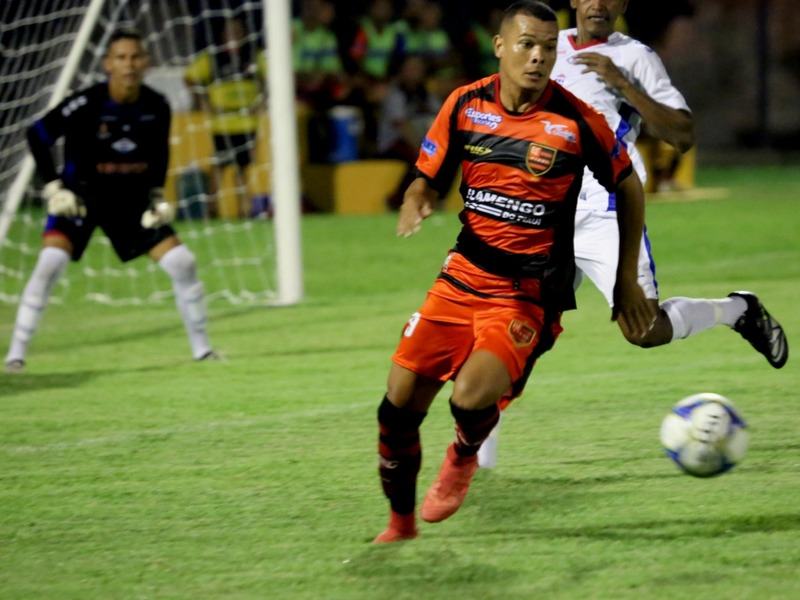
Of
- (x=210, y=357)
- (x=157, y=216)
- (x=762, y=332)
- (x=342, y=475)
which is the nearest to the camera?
(x=342, y=475)

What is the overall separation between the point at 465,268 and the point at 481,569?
3.40ft

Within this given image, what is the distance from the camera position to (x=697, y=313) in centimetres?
573

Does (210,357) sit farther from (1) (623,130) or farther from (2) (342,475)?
(1) (623,130)

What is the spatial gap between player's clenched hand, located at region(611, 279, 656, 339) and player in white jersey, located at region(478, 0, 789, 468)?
422 millimetres

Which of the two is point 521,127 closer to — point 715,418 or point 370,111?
point 715,418

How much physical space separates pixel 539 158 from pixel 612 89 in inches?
49.3

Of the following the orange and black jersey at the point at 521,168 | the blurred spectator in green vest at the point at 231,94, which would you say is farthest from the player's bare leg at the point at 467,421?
the blurred spectator in green vest at the point at 231,94

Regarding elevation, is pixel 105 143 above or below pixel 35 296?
above

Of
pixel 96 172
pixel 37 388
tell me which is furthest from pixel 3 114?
pixel 37 388

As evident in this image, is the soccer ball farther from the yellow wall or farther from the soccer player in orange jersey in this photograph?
the yellow wall

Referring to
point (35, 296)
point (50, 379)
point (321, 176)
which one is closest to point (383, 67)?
point (321, 176)

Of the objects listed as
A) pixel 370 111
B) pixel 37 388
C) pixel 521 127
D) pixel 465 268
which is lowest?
pixel 370 111

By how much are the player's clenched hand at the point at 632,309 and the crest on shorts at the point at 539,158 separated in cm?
52

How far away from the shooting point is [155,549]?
15.0 ft
